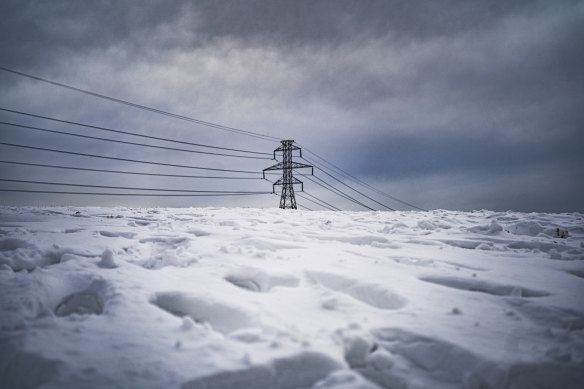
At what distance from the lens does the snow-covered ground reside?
974 mm

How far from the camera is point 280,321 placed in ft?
4.17

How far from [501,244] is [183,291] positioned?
11.8ft

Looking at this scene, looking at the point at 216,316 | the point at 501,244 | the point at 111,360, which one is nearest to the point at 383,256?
the point at 216,316

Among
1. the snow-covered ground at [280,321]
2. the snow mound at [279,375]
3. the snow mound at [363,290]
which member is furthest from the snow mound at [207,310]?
the snow mound at [363,290]

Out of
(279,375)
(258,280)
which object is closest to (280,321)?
(279,375)

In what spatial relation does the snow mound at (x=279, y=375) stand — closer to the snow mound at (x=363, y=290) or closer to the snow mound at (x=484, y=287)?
the snow mound at (x=363, y=290)

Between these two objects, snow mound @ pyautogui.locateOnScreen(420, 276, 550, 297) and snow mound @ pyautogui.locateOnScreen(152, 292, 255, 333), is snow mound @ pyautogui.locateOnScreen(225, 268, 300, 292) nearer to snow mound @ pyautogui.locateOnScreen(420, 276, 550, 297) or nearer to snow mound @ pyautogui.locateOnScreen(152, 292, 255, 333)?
snow mound @ pyautogui.locateOnScreen(152, 292, 255, 333)

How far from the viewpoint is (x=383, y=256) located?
2482mm

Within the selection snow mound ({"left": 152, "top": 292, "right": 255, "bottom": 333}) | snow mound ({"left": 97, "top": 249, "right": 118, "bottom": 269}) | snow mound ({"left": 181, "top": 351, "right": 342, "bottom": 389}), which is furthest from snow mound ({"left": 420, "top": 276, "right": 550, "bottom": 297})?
snow mound ({"left": 97, "top": 249, "right": 118, "bottom": 269})

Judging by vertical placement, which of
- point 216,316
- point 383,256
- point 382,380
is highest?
point 383,256

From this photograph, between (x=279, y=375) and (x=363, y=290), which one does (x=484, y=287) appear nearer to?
(x=363, y=290)

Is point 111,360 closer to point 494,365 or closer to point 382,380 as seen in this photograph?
point 382,380

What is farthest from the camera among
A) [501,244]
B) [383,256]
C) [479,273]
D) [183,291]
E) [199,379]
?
[501,244]

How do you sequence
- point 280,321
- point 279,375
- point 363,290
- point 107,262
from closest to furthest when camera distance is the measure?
point 279,375, point 280,321, point 363,290, point 107,262
